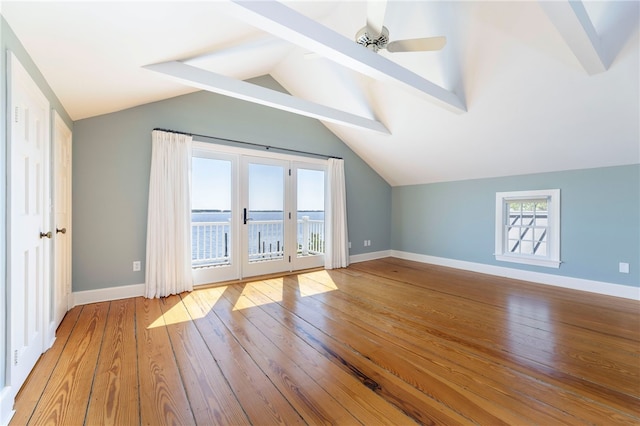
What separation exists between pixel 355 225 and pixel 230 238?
2.64 meters

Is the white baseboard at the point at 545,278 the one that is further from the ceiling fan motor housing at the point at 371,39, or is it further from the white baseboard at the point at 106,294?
the white baseboard at the point at 106,294

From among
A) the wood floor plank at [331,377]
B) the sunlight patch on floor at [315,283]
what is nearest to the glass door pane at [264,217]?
the sunlight patch on floor at [315,283]

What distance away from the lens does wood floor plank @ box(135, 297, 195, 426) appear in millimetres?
1371

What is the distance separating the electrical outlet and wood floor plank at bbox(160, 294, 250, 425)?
15.5 ft

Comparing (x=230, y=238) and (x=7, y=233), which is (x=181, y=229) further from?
(x=7, y=233)

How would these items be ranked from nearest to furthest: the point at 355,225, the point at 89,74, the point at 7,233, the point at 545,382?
1. the point at 7,233
2. the point at 545,382
3. the point at 89,74
4. the point at 355,225

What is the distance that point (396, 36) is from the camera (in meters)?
3.09

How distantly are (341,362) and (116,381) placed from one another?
147cm

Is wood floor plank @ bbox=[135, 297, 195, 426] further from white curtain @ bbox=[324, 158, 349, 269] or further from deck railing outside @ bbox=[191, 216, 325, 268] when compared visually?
white curtain @ bbox=[324, 158, 349, 269]

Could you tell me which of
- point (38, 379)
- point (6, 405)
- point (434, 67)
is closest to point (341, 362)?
point (6, 405)

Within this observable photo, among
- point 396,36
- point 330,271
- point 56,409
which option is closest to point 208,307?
point 56,409

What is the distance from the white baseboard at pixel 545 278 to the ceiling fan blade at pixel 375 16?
423 centimetres

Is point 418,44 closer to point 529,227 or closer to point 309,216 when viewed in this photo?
point 309,216

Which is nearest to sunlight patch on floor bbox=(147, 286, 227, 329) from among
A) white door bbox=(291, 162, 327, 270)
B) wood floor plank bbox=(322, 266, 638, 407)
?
white door bbox=(291, 162, 327, 270)
